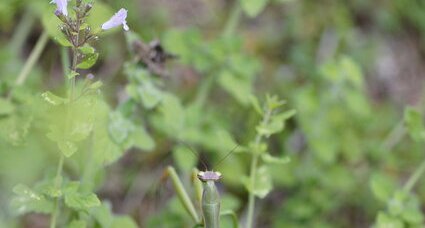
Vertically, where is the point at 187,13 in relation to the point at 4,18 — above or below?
above

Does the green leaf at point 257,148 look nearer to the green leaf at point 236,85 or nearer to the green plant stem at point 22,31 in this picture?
the green leaf at point 236,85

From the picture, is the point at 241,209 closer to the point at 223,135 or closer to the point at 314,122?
the point at 314,122

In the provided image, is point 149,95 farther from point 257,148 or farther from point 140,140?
point 257,148

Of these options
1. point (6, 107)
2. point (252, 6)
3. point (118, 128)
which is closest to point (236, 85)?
point (252, 6)

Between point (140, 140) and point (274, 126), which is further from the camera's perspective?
point (140, 140)

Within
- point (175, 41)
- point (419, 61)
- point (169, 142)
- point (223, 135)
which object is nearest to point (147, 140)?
point (223, 135)
